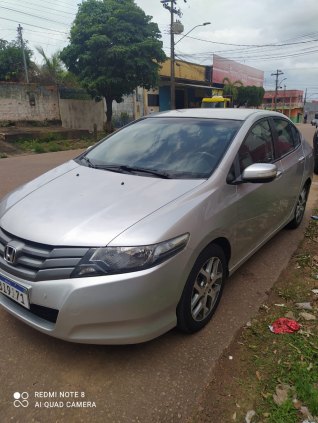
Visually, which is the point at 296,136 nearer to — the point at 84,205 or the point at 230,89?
the point at 84,205

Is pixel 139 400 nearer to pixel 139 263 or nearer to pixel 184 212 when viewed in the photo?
pixel 139 263

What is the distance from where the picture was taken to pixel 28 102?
60.1 ft

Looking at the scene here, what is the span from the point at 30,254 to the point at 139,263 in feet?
2.20

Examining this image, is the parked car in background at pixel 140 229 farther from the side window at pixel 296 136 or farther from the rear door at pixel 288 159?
the side window at pixel 296 136

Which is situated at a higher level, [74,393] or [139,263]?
[139,263]

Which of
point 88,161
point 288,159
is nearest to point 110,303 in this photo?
point 88,161

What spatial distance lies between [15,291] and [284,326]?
1.97m

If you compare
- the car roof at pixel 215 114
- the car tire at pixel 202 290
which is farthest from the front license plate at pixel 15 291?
the car roof at pixel 215 114

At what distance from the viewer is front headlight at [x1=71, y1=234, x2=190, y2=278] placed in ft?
6.61

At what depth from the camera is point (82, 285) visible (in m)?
1.99

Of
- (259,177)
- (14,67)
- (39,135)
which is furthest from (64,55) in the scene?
(259,177)

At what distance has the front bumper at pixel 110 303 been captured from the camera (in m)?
2.00

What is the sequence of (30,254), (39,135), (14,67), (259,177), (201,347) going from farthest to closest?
(14,67)
(39,135)
(259,177)
(201,347)
(30,254)

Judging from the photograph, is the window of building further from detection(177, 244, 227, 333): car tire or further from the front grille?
the front grille
